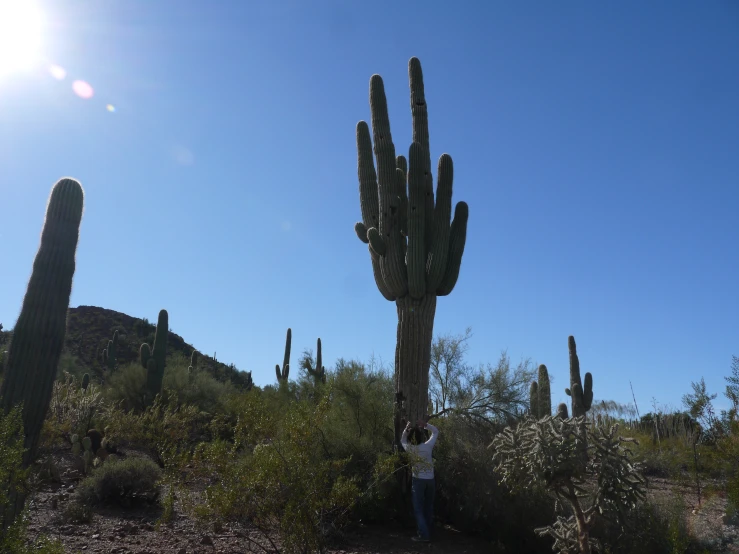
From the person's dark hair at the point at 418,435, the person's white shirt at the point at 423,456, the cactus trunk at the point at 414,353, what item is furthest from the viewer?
the cactus trunk at the point at 414,353

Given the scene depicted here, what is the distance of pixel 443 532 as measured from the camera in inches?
364

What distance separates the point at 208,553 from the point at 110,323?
41.3m

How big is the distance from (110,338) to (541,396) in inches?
1356

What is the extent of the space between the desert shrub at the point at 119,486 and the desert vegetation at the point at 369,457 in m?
0.03

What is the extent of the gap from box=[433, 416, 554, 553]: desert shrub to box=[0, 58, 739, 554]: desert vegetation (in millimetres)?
25

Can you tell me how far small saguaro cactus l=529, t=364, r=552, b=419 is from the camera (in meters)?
15.9

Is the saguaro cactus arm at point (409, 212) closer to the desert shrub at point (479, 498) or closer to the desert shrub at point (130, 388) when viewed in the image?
the desert shrub at point (479, 498)

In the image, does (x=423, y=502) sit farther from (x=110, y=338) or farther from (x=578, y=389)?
(x=110, y=338)

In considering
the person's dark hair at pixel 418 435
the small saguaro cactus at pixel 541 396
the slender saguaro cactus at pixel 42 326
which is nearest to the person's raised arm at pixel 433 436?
the person's dark hair at pixel 418 435

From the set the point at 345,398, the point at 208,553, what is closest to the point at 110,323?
the point at 345,398

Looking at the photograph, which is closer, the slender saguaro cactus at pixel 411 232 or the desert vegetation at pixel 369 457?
the desert vegetation at pixel 369 457

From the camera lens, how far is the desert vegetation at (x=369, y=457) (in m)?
5.79

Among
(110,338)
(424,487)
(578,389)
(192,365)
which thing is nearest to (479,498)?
(424,487)

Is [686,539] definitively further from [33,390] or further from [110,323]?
[110,323]
